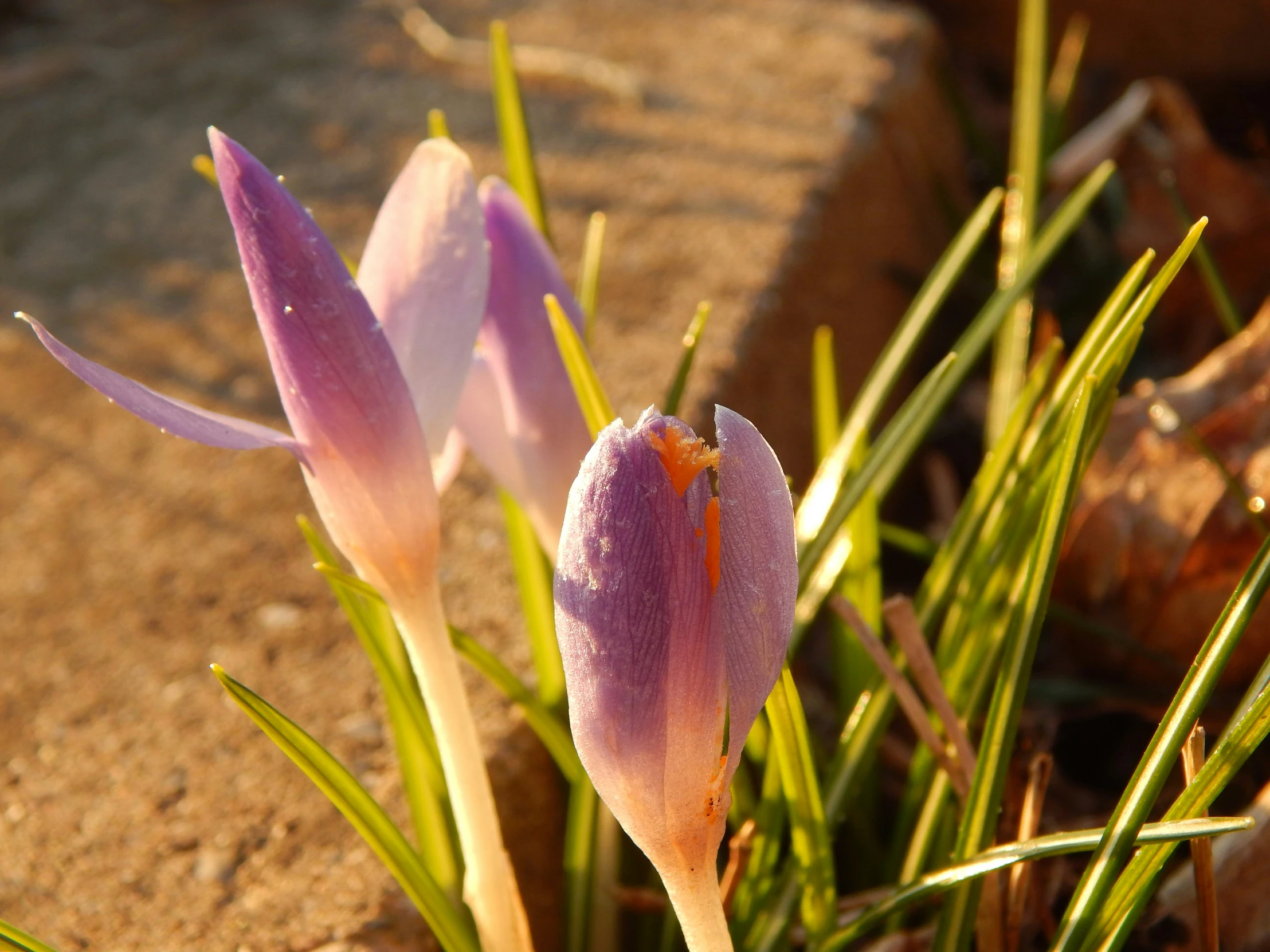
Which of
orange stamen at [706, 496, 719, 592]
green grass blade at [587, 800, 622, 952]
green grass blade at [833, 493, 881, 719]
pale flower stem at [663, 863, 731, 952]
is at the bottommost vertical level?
green grass blade at [587, 800, 622, 952]

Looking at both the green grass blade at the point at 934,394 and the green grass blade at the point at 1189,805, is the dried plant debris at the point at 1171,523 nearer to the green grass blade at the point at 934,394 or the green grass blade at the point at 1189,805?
the green grass blade at the point at 934,394

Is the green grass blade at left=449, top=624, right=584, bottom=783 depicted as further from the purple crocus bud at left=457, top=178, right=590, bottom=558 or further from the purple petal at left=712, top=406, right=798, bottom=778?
the purple petal at left=712, top=406, right=798, bottom=778

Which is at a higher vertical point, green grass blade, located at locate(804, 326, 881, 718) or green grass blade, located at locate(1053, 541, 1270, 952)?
green grass blade, located at locate(1053, 541, 1270, 952)

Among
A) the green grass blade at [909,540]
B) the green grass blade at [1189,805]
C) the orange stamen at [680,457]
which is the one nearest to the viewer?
the orange stamen at [680,457]

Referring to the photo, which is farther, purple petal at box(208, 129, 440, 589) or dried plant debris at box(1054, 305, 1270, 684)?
dried plant debris at box(1054, 305, 1270, 684)

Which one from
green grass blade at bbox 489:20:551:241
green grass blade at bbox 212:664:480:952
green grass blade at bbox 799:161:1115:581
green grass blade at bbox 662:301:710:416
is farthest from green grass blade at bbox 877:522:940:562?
Answer: green grass blade at bbox 212:664:480:952

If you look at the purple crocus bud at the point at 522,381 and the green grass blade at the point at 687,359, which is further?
the green grass blade at the point at 687,359

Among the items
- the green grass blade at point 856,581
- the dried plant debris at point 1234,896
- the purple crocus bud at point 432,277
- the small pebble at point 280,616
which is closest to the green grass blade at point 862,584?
the green grass blade at point 856,581
